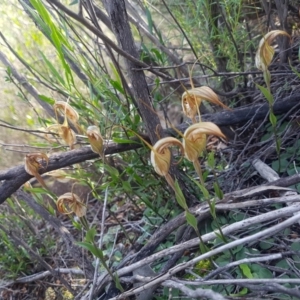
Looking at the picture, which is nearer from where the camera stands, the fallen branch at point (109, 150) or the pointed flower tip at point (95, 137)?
the pointed flower tip at point (95, 137)

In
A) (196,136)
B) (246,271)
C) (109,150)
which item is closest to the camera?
(196,136)

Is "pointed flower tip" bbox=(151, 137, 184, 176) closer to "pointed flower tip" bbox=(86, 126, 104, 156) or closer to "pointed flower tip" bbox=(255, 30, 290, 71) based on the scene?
"pointed flower tip" bbox=(86, 126, 104, 156)

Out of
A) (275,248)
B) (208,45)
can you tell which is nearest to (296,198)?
(275,248)

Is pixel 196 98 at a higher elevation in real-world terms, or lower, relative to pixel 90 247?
higher

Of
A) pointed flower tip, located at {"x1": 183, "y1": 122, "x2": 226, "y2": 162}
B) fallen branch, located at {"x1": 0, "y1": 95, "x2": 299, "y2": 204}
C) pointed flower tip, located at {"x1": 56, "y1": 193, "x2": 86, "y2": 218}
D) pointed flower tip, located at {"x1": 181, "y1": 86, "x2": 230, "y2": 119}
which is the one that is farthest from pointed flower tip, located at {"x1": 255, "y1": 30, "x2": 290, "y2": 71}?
pointed flower tip, located at {"x1": 56, "y1": 193, "x2": 86, "y2": 218}

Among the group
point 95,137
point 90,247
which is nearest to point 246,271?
point 90,247

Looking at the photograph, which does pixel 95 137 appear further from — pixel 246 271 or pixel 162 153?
pixel 246 271

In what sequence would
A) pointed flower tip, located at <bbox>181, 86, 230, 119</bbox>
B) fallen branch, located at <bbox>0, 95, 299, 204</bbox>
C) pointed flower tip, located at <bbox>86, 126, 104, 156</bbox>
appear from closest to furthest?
pointed flower tip, located at <bbox>181, 86, 230, 119</bbox> → pointed flower tip, located at <bbox>86, 126, 104, 156</bbox> → fallen branch, located at <bbox>0, 95, 299, 204</bbox>

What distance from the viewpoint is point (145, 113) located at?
1298 mm

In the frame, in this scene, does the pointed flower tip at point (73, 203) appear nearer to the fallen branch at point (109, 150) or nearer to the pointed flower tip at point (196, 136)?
the fallen branch at point (109, 150)

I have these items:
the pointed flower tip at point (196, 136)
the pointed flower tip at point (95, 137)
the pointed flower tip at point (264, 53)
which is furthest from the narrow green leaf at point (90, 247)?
the pointed flower tip at point (264, 53)

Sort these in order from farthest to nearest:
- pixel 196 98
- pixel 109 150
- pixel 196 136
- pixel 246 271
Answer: pixel 109 150, pixel 246 271, pixel 196 98, pixel 196 136

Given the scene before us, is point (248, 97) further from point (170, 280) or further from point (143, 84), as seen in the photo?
point (170, 280)

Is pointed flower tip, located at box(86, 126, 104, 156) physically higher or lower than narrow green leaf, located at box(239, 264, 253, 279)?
higher
